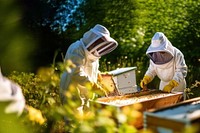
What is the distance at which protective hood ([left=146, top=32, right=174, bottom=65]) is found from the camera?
4.46 m

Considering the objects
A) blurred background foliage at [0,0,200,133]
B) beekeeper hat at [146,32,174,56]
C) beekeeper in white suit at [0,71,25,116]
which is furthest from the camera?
blurred background foliage at [0,0,200,133]

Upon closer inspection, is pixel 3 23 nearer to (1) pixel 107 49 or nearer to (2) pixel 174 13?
(1) pixel 107 49

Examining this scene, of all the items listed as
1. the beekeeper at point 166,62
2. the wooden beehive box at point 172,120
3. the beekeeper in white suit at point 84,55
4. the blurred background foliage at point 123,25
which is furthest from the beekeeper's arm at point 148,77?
the blurred background foliage at point 123,25

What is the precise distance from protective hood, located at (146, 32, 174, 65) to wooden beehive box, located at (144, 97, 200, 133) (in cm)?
236

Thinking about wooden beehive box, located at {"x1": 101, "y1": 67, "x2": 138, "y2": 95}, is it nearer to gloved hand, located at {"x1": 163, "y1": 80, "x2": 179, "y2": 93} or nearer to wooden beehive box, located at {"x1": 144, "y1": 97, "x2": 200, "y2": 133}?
gloved hand, located at {"x1": 163, "y1": 80, "x2": 179, "y2": 93}

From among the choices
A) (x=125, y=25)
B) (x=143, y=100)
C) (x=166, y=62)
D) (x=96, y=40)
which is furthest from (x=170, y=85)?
(x=125, y=25)

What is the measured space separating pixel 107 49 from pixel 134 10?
6500mm

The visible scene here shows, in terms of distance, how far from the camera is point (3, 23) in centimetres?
127

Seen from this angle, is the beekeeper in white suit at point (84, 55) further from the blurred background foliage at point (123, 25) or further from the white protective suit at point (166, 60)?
the blurred background foliage at point (123, 25)

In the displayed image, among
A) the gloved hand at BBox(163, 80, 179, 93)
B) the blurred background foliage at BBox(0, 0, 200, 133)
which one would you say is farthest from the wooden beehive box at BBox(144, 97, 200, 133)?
the blurred background foliage at BBox(0, 0, 200, 133)

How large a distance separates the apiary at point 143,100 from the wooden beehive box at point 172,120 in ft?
3.03

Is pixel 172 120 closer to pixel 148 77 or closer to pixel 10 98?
pixel 10 98

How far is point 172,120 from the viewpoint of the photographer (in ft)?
5.91

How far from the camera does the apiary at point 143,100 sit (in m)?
3.10
